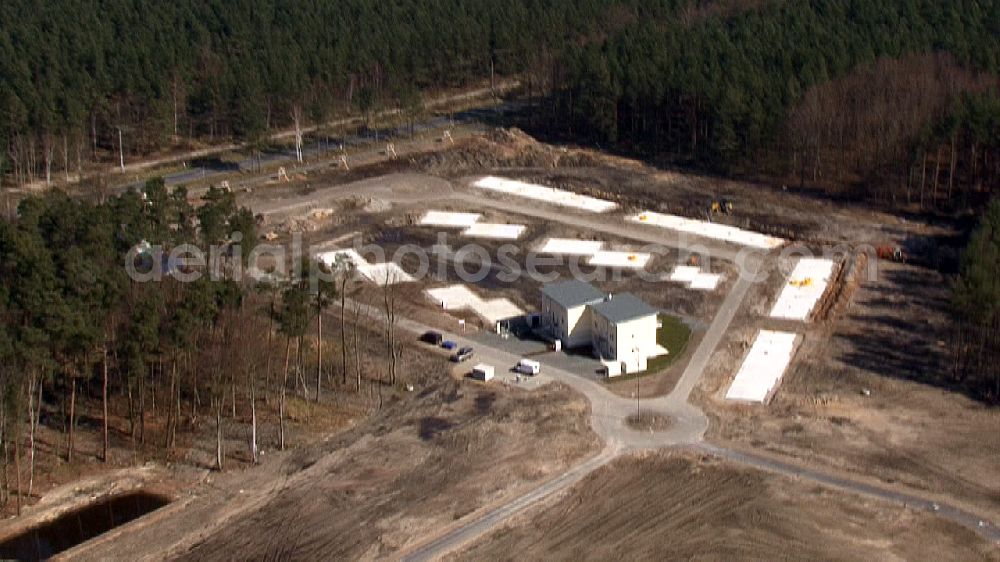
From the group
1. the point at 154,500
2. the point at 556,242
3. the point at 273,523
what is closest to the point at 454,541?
the point at 273,523

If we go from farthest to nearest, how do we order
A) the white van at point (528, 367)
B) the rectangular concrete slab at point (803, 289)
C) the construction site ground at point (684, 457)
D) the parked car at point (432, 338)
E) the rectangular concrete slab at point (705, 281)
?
the rectangular concrete slab at point (705, 281), the rectangular concrete slab at point (803, 289), the parked car at point (432, 338), the white van at point (528, 367), the construction site ground at point (684, 457)

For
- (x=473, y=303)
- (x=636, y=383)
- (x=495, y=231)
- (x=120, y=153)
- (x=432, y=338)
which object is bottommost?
(x=636, y=383)

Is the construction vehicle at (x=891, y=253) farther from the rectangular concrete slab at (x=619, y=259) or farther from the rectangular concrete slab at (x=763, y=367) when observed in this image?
the rectangular concrete slab at (x=763, y=367)

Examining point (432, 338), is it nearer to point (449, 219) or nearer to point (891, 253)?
point (449, 219)

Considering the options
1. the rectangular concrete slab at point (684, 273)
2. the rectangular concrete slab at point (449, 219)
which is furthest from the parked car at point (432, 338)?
the rectangular concrete slab at point (449, 219)

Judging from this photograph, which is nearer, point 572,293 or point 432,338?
point 572,293

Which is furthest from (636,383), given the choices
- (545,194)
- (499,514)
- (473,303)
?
(545,194)

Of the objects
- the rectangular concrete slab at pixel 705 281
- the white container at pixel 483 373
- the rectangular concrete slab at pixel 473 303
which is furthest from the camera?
the rectangular concrete slab at pixel 705 281
